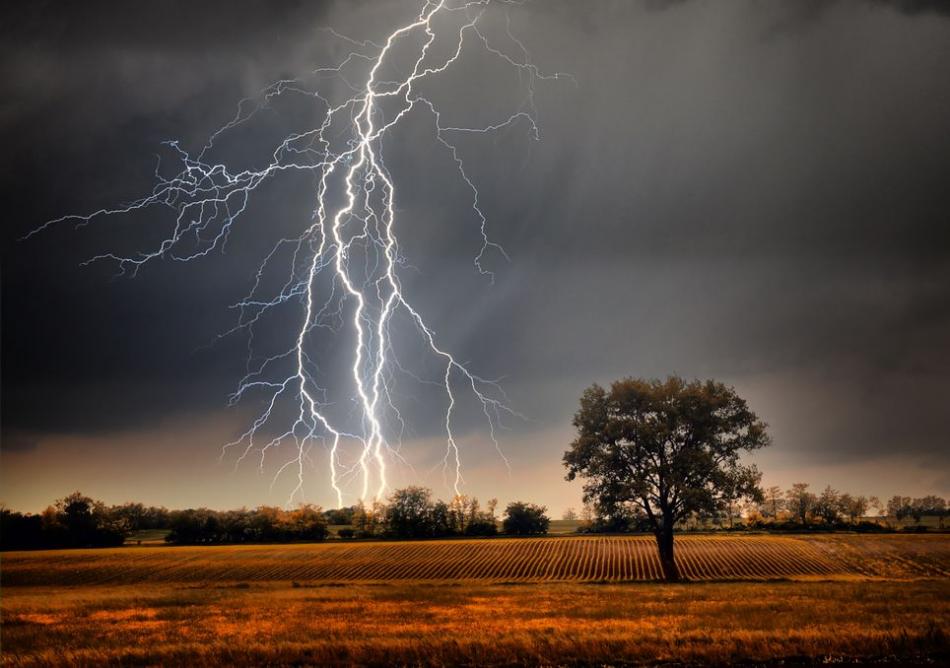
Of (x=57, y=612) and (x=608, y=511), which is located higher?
(x=608, y=511)

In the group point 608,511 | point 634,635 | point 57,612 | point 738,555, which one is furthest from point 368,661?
point 738,555

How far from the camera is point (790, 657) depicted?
11.4 m

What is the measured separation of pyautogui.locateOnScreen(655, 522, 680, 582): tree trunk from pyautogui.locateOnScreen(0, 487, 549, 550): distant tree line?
35666mm

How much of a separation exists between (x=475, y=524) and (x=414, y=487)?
55.1ft

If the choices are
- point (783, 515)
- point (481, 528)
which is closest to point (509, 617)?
point (481, 528)

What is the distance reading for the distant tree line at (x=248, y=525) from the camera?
6494 centimetres

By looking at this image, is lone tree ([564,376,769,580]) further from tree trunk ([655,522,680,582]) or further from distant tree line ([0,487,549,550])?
distant tree line ([0,487,549,550])

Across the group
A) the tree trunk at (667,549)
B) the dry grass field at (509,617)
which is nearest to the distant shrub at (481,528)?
the dry grass field at (509,617)

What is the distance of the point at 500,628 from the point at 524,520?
179ft

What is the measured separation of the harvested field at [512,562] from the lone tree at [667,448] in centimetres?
369

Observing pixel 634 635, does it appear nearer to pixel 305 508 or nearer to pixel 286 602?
pixel 286 602

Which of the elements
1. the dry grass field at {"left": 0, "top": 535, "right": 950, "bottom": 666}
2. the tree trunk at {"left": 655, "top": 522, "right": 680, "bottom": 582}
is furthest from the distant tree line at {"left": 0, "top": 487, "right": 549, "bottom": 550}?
the tree trunk at {"left": 655, "top": 522, "right": 680, "bottom": 582}

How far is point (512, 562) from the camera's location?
41375 millimetres

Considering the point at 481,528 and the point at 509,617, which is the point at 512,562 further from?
the point at 509,617
